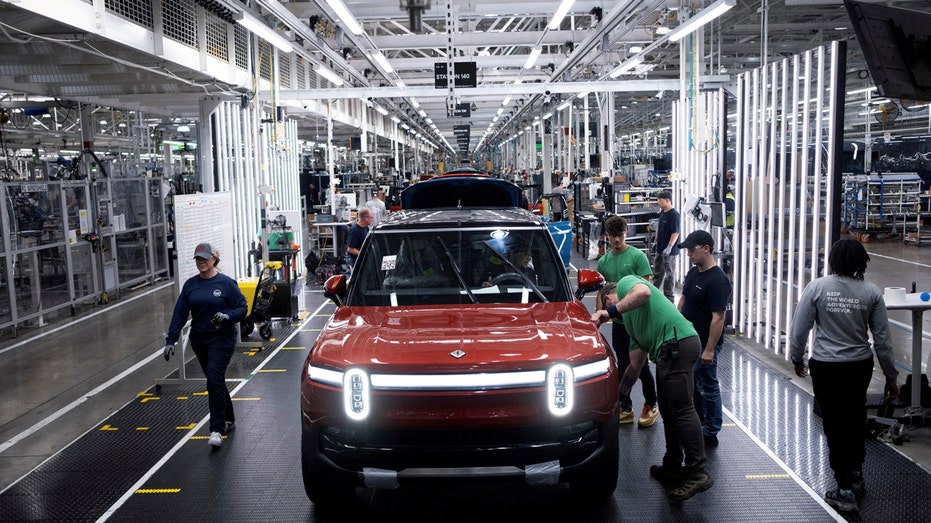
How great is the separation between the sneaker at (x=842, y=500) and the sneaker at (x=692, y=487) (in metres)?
0.65

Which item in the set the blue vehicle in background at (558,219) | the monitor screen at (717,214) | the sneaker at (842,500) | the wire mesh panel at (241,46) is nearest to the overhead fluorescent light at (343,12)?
the wire mesh panel at (241,46)

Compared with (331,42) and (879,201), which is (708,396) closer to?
(331,42)

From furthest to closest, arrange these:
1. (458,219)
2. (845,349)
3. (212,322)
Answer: (212,322), (458,219), (845,349)

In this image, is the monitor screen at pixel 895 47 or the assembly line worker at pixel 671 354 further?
the monitor screen at pixel 895 47

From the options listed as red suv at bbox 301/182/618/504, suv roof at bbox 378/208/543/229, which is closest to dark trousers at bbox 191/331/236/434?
suv roof at bbox 378/208/543/229

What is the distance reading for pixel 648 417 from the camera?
5.63m

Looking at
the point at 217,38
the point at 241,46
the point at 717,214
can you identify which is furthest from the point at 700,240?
the point at 241,46

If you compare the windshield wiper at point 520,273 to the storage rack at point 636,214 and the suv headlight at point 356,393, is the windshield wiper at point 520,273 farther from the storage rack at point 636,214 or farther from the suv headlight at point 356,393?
the storage rack at point 636,214

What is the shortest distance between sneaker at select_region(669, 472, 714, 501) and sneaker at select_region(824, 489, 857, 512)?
A: 0.65 m

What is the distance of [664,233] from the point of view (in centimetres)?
954

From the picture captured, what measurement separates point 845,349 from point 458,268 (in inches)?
90.7

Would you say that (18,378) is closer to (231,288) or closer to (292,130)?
(231,288)

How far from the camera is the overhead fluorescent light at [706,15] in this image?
24.2 feet

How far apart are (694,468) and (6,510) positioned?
4.20 meters
